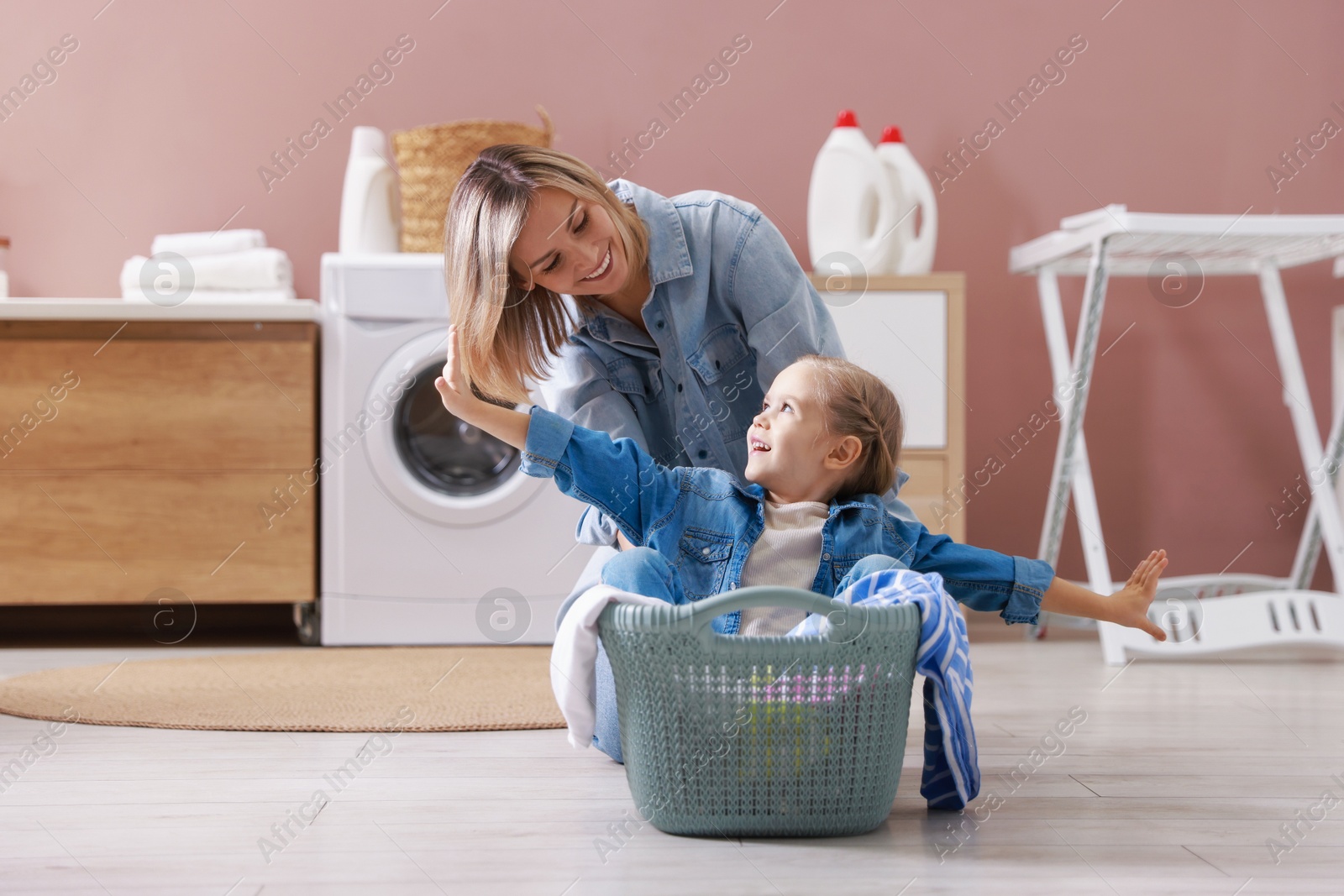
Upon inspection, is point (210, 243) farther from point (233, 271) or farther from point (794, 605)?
point (794, 605)

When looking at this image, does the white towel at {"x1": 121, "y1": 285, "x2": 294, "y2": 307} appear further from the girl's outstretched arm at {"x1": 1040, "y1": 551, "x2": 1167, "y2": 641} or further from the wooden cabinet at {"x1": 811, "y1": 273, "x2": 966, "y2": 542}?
the girl's outstretched arm at {"x1": 1040, "y1": 551, "x2": 1167, "y2": 641}

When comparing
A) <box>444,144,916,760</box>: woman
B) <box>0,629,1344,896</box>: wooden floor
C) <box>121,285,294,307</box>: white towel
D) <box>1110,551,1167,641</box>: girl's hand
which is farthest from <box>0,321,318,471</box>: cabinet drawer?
<box>1110,551,1167,641</box>: girl's hand

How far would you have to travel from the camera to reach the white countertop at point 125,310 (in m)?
2.23

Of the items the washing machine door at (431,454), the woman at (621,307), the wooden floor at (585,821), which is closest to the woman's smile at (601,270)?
the woman at (621,307)

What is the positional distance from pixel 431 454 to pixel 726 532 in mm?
1293

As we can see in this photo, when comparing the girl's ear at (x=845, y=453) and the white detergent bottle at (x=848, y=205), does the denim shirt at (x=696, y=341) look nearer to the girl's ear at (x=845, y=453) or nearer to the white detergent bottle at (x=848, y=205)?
the girl's ear at (x=845, y=453)

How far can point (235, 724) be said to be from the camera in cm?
152

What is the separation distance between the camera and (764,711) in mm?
979

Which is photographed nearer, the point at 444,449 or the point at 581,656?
the point at 581,656

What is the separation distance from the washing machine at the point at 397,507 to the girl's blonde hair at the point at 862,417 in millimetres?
1128

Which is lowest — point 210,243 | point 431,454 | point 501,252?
point 431,454

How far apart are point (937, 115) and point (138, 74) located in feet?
6.21

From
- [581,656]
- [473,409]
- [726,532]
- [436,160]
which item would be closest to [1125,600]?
[726,532]

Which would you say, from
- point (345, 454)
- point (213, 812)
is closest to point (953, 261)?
point (345, 454)
